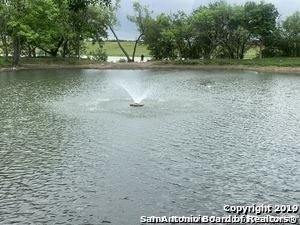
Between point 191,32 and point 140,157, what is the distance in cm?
9057

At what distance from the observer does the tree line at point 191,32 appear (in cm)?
10562

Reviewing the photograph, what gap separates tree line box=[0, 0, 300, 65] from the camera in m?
106

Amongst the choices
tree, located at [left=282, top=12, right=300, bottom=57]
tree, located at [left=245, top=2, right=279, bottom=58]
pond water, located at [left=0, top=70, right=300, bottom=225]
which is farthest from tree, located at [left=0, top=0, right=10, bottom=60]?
tree, located at [left=282, top=12, right=300, bottom=57]

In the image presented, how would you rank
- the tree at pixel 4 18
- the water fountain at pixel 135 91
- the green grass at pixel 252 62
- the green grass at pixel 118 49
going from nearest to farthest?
the water fountain at pixel 135 91, the tree at pixel 4 18, the green grass at pixel 252 62, the green grass at pixel 118 49

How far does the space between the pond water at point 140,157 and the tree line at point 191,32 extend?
5556cm

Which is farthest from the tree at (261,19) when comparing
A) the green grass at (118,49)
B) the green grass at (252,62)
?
the green grass at (118,49)

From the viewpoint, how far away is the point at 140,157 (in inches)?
1064

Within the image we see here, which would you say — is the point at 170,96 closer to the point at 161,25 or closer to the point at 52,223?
the point at 52,223

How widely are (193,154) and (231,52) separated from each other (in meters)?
93.3

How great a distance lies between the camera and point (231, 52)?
117375mm

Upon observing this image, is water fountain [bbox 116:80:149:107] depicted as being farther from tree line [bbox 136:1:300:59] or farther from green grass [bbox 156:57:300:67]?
tree line [bbox 136:1:300:59]

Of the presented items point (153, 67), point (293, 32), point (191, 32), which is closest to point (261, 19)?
point (293, 32)

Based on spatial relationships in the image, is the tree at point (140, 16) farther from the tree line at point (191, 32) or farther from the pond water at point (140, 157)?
the pond water at point (140, 157)

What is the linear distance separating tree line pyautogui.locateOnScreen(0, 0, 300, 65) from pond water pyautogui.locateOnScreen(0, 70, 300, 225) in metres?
55.6
